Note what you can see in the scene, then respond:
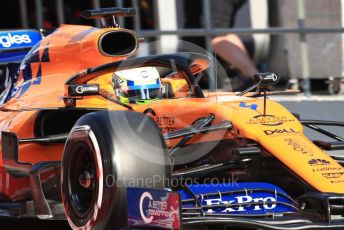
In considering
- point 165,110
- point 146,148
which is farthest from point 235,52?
point 146,148

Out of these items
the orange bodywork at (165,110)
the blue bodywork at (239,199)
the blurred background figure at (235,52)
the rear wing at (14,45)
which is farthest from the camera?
the blurred background figure at (235,52)

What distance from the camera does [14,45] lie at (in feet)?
25.5

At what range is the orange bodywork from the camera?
5422mm

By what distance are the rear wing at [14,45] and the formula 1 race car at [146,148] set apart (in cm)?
78

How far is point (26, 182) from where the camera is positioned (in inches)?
241

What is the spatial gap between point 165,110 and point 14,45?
2367mm

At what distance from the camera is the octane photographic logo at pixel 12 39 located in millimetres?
7766

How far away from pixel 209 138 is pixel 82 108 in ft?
2.92

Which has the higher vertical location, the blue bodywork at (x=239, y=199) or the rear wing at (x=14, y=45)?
the rear wing at (x=14, y=45)

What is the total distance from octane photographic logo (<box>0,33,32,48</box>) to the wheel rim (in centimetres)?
272

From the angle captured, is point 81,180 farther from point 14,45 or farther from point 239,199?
point 14,45

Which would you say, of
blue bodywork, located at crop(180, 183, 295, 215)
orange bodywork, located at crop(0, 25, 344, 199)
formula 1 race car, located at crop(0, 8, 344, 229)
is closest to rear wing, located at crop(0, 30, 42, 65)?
formula 1 race car, located at crop(0, 8, 344, 229)

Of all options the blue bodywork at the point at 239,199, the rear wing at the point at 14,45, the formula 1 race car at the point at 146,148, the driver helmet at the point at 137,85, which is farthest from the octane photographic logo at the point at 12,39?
the blue bodywork at the point at 239,199

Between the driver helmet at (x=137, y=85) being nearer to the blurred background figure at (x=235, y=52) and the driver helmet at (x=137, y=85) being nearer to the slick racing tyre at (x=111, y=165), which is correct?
the slick racing tyre at (x=111, y=165)
